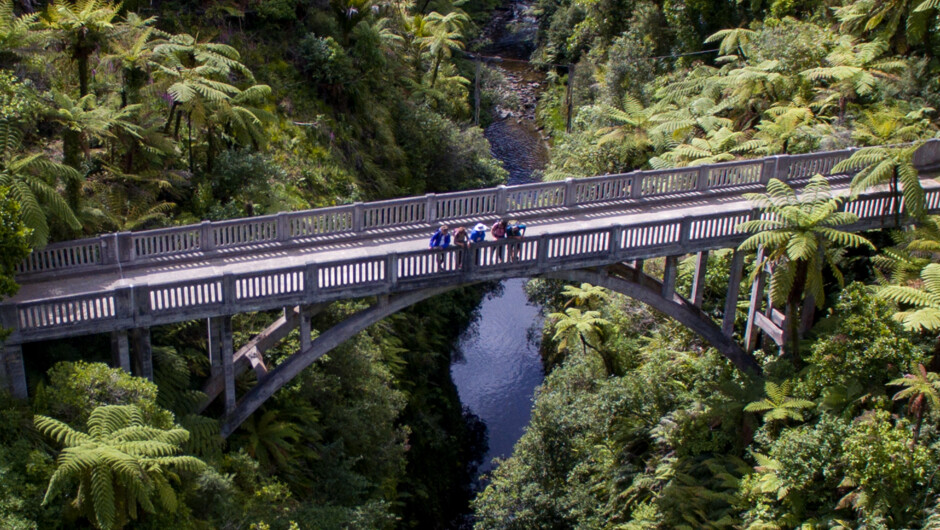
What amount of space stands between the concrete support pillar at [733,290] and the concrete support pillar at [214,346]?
11513mm

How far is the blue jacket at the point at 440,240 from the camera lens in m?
19.0

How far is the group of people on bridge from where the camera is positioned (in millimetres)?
18891

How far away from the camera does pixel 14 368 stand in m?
16.2

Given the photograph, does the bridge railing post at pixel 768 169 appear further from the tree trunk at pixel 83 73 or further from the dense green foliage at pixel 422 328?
the tree trunk at pixel 83 73

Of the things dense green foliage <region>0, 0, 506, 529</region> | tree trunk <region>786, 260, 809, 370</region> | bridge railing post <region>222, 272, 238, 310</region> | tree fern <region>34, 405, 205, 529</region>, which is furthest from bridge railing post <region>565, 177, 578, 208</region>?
tree fern <region>34, 405, 205, 529</region>

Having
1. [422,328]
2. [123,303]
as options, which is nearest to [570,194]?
[422,328]

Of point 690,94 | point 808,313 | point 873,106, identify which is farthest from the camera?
point 690,94

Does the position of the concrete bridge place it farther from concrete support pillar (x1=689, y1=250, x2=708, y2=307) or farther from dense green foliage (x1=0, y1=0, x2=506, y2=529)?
dense green foliage (x1=0, y1=0, x2=506, y2=529)

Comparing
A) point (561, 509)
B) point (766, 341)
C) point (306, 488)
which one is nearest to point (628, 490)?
point (561, 509)

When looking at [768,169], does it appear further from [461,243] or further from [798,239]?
[461,243]

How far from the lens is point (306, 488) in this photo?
20.6m

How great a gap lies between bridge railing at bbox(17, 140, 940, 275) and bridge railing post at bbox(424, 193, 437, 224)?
2 cm

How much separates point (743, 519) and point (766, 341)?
5.84 meters

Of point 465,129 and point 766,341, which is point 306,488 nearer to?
point 766,341
